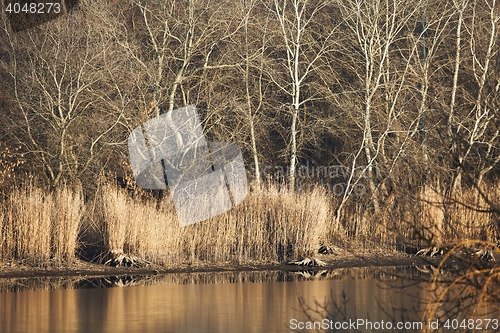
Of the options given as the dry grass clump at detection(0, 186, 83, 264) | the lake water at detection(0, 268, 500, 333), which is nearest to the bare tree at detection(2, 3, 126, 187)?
the dry grass clump at detection(0, 186, 83, 264)

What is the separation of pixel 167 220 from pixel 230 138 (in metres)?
5.08

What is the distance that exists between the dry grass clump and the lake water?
1175mm

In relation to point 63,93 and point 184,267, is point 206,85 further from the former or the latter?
point 184,267

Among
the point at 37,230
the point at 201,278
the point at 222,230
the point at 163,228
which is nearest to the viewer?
the point at 201,278

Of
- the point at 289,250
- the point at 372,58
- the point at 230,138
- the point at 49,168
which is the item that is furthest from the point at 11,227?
the point at 372,58

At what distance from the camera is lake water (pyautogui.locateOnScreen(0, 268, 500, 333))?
10102mm

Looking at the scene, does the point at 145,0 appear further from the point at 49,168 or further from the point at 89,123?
the point at 49,168

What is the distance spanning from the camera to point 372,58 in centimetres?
2027

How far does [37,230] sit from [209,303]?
15.9 feet

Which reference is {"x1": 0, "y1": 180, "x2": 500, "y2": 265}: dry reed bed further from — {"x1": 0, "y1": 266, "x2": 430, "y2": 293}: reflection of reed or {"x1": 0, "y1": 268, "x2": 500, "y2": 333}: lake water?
{"x1": 0, "y1": 268, "x2": 500, "y2": 333}: lake water

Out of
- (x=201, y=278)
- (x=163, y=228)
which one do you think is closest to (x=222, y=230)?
(x=163, y=228)

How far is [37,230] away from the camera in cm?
1536

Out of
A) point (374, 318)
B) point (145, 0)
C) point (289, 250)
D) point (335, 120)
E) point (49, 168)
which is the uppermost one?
point (145, 0)

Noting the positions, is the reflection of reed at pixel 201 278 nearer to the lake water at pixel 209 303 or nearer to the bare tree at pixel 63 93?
the lake water at pixel 209 303
